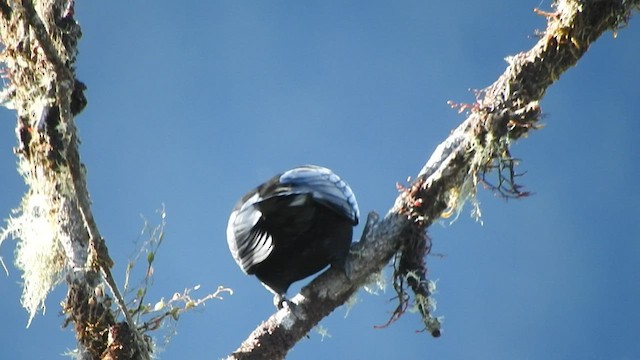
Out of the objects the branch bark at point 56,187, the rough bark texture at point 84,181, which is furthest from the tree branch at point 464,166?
the branch bark at point 56,187

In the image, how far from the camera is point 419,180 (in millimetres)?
3193

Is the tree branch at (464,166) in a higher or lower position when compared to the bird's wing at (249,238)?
lower

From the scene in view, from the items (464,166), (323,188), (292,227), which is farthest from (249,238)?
(464,166)

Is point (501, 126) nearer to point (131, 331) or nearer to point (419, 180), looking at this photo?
point (419, 180)

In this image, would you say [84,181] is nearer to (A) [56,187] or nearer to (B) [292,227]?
(A) [56,187]

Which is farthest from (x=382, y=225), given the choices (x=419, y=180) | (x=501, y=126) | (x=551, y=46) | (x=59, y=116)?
(x=59, y=116)

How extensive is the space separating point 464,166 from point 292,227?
1.98 ft

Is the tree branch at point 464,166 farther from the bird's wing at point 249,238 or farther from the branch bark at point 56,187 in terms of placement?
the branch bark at point 56,187

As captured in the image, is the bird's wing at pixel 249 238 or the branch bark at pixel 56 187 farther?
the bird's wing at pixel 249 238

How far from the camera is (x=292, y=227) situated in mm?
3102

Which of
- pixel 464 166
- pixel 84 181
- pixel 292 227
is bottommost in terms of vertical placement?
pixel 464 166

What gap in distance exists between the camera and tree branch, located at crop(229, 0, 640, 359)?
10.2ft

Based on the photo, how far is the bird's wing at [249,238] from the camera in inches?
124

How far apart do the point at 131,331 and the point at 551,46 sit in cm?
161
